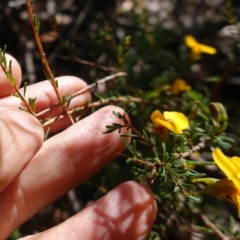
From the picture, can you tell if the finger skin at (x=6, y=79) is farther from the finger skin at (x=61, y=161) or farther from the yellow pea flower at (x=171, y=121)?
the yellow pea flower at (x=171, y=121)

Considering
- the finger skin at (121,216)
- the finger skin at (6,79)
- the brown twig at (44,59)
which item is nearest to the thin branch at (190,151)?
the finger skin at (121,216)

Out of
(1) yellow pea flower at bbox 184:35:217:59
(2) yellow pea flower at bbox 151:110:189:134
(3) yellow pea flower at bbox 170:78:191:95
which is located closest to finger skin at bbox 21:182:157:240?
(2) yellow pea flower at bbox 151:110:189:134

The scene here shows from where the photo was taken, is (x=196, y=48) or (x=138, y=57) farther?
(x=138, y=57)

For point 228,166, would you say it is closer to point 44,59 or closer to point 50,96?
point 44,59

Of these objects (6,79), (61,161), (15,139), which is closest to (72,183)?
(61,161)

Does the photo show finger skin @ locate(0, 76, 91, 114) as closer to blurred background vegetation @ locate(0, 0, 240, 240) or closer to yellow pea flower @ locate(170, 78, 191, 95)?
blurred background vegetation @ locate(0, 0, 240, 240)

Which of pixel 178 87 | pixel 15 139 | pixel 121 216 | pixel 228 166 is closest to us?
pixel 228 166
